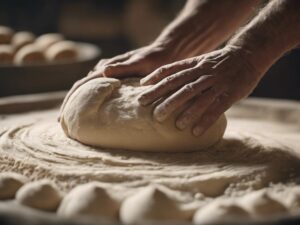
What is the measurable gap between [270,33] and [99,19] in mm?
3645

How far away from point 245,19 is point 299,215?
115 centimetres

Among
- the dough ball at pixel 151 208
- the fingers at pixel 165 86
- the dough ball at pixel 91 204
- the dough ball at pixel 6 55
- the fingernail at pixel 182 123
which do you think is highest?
the dough ball at pixel 6 55

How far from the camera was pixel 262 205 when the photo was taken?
3.42ft

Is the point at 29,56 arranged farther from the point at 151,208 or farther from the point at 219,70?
the point at 151,208

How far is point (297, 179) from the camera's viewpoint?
4.17 feet

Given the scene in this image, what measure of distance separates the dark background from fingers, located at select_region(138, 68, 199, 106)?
3074 millimetres

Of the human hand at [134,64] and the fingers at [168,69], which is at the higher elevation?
the human hand at [134,64]

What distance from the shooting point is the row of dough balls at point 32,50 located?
2699 millimetres

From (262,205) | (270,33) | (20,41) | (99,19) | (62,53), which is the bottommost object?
(262,205)

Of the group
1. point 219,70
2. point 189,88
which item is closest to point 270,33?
point 219,70

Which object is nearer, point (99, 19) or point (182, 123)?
point (182, 123)

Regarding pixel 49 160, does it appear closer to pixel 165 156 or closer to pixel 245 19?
pixel 165 156

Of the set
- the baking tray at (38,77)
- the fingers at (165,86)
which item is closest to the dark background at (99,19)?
the baking tray at (38,77)

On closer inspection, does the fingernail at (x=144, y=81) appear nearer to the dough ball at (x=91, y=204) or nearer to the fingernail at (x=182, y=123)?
the fingernail at (x=182, y=123)
